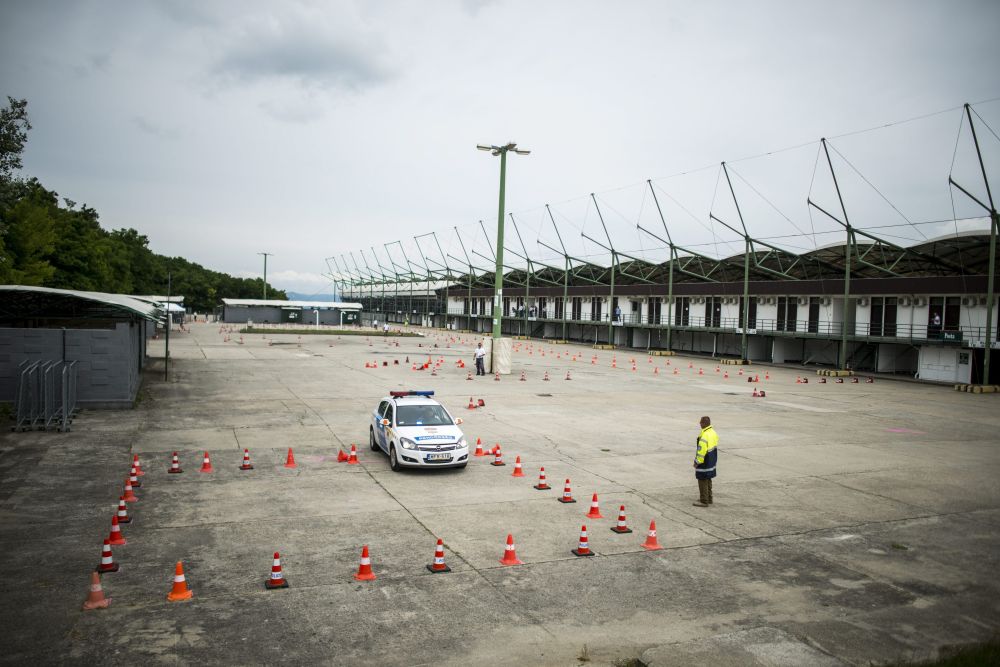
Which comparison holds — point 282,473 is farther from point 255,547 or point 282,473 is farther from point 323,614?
point 323,614

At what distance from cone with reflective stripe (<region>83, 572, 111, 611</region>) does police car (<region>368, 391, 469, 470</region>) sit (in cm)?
721

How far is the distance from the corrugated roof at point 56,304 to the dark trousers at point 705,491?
1825 centimetres

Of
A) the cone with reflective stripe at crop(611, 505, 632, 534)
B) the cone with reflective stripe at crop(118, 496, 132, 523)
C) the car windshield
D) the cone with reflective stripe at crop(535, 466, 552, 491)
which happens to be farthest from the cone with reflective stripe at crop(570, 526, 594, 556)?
the cone with reflective stripe at crop(118, 496, 132, 523)

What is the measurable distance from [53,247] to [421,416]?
4978 cm

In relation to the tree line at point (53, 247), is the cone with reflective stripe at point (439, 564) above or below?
below

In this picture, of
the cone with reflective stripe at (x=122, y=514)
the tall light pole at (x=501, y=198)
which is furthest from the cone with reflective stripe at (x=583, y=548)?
the tall light pole at (x=501, y=198)

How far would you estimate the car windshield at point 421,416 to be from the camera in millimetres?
15641

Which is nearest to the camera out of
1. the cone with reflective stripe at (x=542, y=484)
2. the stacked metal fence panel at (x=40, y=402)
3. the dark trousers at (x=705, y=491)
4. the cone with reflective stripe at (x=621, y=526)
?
the cone with reflective stripe at (x=621, y=526)

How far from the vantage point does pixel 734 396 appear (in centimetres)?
3052

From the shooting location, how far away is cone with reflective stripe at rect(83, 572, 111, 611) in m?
7.84

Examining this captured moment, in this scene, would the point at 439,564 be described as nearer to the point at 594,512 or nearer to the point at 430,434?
the point at 594,512

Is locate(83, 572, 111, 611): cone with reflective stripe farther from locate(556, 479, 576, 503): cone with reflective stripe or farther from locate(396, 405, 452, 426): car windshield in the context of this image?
locate(396, 405, 452, 426): car windshield

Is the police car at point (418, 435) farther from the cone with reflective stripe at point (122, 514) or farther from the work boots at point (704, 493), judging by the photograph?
the cone with reflective stripe at point (122, 514)

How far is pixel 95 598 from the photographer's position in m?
7.89
